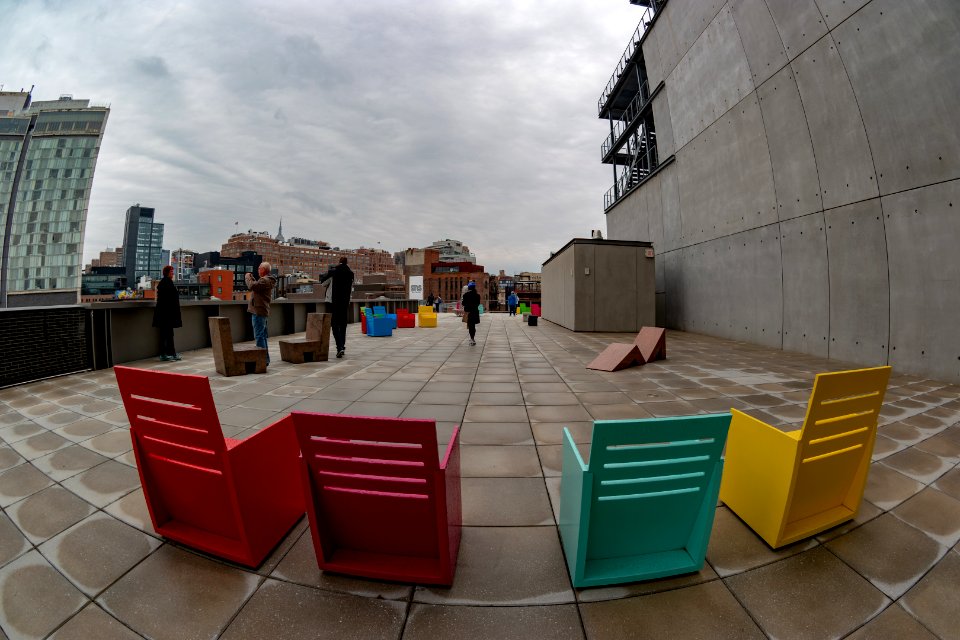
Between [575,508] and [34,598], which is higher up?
[575,508]

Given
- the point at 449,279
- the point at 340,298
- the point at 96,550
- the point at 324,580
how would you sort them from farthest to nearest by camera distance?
the point at 449,279 → the point at 340,298 → the point at 96,550 → the point at 324,580

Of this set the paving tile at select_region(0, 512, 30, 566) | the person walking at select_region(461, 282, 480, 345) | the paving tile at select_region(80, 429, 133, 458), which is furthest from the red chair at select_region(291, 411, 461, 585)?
the person walking at select_region(461, 282, 480, 345)

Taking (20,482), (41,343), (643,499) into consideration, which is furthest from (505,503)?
(41,343)

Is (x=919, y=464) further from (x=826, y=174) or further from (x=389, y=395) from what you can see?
(x=826, y=174)

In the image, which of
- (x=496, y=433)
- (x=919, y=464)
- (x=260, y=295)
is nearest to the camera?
(x=919, y=464)

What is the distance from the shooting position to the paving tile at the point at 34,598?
5.46ft

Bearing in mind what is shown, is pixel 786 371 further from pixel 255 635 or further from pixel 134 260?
pixel 134 260

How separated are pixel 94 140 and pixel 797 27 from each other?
100 meters

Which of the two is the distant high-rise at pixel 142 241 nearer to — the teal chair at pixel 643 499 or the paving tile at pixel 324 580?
the paving tile at pixel 324 580

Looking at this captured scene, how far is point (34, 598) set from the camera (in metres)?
1.82

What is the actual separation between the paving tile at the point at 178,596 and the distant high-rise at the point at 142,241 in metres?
224

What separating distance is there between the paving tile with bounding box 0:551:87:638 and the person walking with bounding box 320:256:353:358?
22.8 ft

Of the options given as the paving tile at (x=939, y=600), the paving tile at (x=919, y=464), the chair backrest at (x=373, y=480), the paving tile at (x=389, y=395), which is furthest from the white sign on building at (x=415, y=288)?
the paving tile at (x=939, y=600)

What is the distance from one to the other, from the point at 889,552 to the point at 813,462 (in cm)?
70
